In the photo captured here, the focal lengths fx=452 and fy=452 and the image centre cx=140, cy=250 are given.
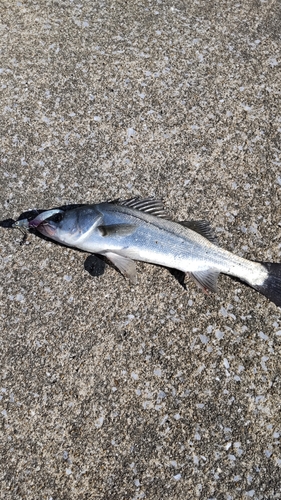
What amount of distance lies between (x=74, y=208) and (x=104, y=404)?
137cm

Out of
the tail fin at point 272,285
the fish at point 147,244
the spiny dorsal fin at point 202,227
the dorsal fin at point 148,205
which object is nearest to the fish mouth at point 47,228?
the fish at point 147,244

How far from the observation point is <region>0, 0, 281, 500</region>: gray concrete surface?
109 inches

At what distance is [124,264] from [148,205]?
46 centimetres

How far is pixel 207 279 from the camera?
305 centimetres

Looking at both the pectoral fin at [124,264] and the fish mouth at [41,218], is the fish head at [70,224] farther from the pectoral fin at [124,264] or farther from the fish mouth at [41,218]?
the pectoral fin at [124,264]

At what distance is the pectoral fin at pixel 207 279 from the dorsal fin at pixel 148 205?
1.54 ft

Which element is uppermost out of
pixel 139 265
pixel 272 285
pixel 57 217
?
pixel 57 217

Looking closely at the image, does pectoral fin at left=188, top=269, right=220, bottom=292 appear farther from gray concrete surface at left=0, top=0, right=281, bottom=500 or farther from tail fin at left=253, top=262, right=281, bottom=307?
tail fin at left=253, top=262, right=281, bottom=307

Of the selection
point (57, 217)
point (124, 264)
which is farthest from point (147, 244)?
point (57, 217)

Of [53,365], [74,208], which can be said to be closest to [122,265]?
[74,208]

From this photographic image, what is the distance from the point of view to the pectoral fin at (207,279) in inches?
120

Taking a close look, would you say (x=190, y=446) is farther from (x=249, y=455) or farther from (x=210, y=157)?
(x=210, y=157)

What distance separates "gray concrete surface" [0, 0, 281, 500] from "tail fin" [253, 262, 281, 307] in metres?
0.12

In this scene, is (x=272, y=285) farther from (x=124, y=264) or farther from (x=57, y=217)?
(x=57, y=217)
